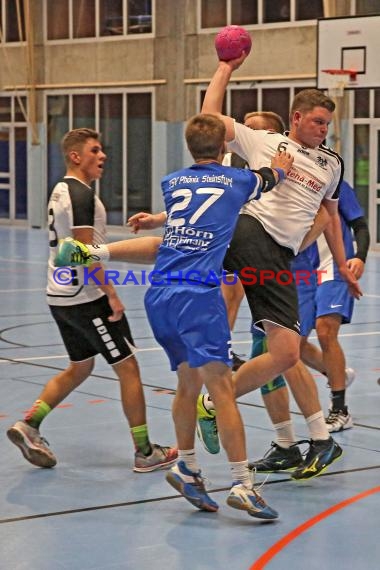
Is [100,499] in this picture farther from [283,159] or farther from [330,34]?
[330,34]

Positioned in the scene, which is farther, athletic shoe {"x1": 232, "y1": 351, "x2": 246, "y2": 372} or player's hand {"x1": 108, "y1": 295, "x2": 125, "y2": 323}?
athletic shoe {"x1": 232, "y1": 351, "x2": 246, "y2": 372}

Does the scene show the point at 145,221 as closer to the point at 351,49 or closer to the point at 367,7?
the point at 351,49

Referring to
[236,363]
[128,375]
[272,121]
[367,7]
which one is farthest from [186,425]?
[367,7]

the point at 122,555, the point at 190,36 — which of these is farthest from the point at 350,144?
the point at 122,555

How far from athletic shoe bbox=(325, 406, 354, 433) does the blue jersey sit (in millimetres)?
2196

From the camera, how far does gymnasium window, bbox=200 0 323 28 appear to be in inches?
918

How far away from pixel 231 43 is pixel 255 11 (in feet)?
60.1

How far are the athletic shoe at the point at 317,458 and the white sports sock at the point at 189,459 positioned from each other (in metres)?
0.74

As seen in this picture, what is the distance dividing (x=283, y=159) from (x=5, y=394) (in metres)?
3.32

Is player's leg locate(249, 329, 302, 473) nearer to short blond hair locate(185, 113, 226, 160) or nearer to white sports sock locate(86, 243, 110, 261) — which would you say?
white sports sock locate(86, 243, 110, 261)

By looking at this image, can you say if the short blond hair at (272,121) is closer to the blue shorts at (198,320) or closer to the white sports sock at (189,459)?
the blue shorts at (198,320)

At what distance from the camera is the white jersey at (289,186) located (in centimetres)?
622

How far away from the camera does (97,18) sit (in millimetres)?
27203

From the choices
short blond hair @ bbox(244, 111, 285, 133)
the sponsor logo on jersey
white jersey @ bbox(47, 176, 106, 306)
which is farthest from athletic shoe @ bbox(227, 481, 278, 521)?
short blond hair @ bbox(244, 111, 285, 133)
